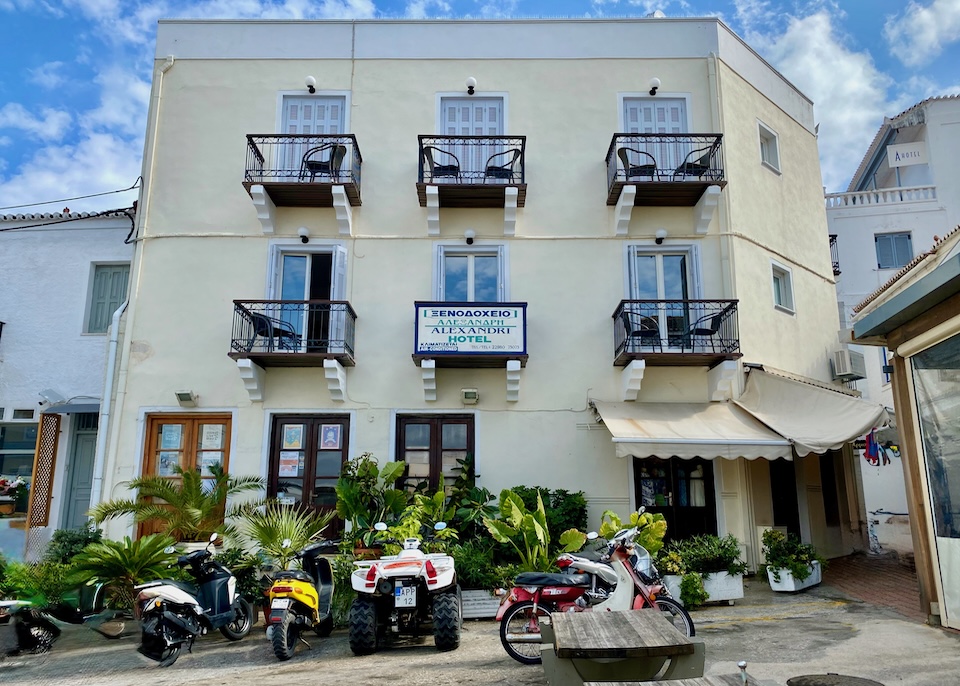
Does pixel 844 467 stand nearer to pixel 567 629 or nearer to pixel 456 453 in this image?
pixel 456 453

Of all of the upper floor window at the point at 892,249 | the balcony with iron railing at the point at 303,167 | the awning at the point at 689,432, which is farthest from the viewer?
the upper floor window at the point at 892,249

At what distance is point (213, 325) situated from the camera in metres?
13.4

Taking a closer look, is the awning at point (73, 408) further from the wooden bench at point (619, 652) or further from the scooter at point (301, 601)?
the wooden bench at point (619, 652)

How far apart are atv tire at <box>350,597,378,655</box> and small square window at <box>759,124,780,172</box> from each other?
39.2 feet

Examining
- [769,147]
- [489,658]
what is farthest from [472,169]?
[489,658]

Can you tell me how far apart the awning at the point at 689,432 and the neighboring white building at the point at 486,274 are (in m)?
0.05

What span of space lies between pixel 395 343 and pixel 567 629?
8065mm

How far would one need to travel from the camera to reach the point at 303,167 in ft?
45.1

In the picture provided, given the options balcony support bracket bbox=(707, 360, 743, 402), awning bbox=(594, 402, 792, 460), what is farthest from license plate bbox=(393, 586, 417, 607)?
balcony support bracket bbox=(707, 360, 743, 402)

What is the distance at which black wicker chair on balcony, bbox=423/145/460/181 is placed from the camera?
13617 mm

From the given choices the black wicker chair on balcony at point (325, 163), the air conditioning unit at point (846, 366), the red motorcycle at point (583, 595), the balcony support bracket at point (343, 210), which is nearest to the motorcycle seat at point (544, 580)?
the red motorcycle at point (583, 595)

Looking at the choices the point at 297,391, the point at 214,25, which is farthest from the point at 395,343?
the point at 214,25

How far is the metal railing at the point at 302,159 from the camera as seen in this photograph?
13.5 metres

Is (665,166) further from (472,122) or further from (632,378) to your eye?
(632,378)
